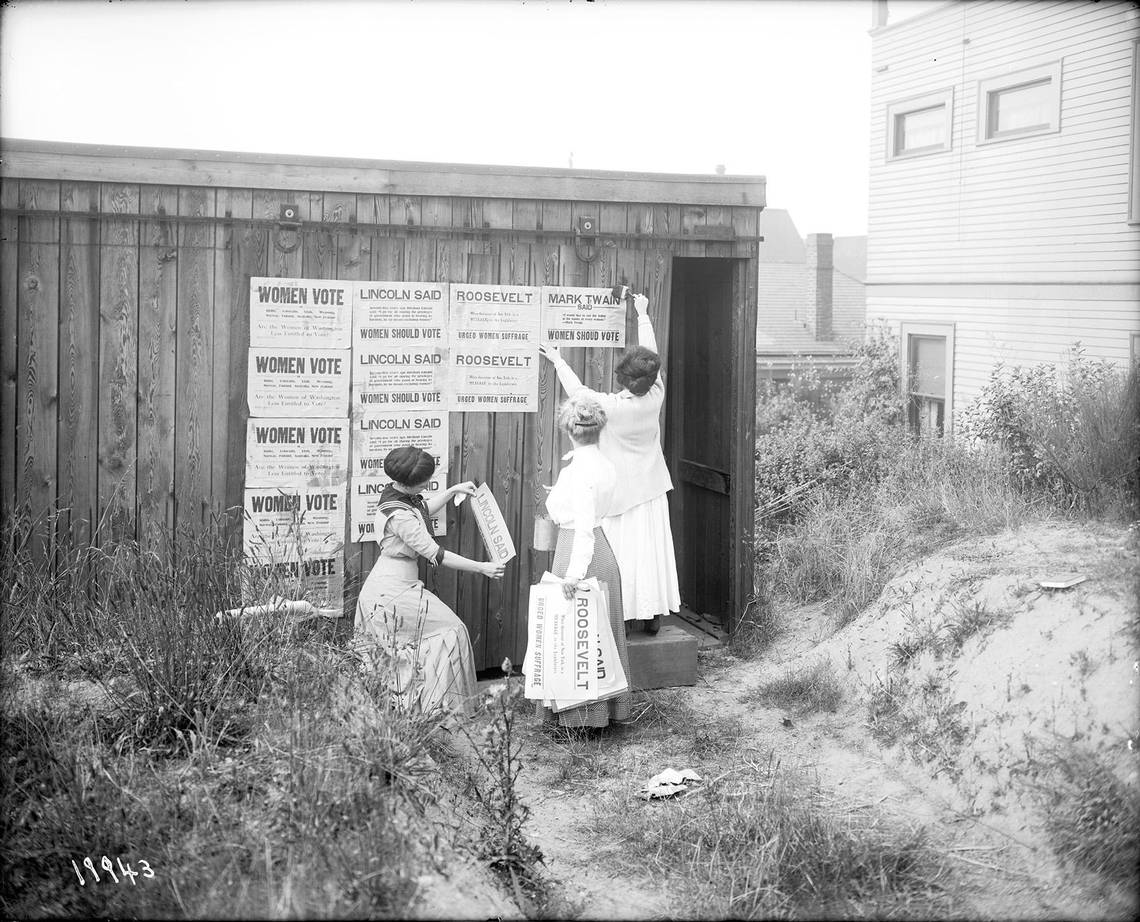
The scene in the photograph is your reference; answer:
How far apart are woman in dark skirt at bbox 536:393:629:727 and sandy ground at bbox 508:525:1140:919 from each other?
0.20 m

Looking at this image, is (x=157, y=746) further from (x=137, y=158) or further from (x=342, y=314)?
(x=137, y=158)

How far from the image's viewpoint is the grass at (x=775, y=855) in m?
4.46

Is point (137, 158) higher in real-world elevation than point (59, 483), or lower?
higher

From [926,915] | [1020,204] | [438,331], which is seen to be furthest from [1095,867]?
[1020,204]

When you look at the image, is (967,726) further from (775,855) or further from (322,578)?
(322,578)

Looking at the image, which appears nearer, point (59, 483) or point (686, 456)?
point (59, 483)

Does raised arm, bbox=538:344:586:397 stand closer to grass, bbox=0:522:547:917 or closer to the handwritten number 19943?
grass, bbox=0:522:547:917

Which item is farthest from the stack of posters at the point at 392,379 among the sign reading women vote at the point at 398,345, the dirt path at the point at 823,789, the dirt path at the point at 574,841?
the dirt path at the point at 823,789

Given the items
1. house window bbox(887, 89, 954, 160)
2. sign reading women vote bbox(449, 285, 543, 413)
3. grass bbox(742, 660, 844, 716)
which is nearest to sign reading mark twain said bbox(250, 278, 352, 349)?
sign reading women vote bbox(449, 285, 543, 413)

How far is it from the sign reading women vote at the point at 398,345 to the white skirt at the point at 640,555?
4.86 feet

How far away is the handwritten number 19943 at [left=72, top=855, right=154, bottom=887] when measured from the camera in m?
3.80

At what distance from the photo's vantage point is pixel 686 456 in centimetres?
921

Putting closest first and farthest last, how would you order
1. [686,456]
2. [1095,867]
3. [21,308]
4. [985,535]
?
[1095,867]
[21,308]
[985,535]
[686,456]

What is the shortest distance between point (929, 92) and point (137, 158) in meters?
15.6
